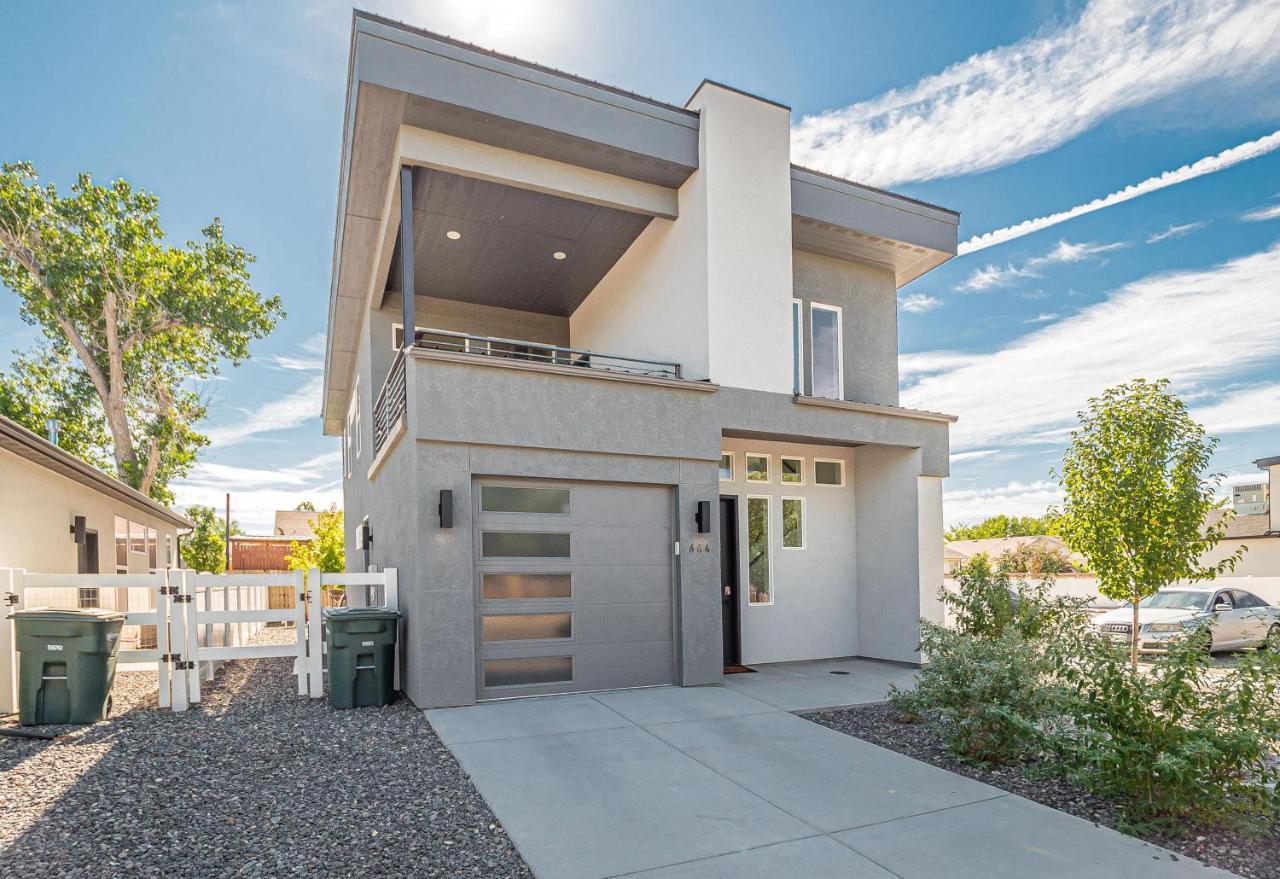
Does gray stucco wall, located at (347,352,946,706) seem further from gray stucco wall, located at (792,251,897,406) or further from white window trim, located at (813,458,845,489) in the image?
gray stucco wall, located at (792,251,897,406)

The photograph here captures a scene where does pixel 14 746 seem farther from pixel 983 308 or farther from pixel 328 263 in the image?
pixel 983 308

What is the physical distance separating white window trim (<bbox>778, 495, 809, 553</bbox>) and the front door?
0.78 m

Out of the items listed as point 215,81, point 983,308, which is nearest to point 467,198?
point 215,81

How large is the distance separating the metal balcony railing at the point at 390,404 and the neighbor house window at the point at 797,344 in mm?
5030

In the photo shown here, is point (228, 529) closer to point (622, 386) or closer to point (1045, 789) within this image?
point (622, 386)

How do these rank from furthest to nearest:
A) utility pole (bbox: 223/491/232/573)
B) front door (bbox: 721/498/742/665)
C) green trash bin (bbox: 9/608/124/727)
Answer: utility pole (bbox: 223/491/232/573)
front door (bbox: 721/498/742/665)
green trash bin (bbox: 9/608/124/727)

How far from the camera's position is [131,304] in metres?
19.4

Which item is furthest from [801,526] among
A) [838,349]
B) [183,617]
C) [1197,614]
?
[183,617]

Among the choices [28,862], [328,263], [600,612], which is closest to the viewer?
[28,862]

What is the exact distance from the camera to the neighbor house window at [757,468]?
9.88 metres

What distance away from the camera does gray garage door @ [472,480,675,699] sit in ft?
23.7

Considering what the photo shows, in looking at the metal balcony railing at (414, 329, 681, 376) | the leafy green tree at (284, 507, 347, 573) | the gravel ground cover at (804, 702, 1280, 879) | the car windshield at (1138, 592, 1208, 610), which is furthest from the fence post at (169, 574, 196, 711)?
the leafy green tree at (284, 507, 347, 573)

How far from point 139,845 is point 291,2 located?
398 inches

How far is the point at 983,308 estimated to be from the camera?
768 inches
